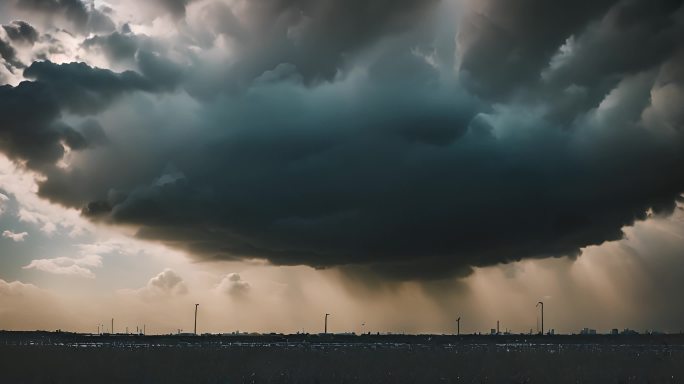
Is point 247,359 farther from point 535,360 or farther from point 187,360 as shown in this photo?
point 535,360

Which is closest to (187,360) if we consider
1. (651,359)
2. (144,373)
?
(144,373)

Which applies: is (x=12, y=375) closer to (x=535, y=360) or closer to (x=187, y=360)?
(x=187, y=360)

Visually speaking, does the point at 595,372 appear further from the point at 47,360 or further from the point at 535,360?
the point at 47,360

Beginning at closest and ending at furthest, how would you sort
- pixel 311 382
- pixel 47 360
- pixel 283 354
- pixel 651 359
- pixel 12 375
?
pixel 311 382, pixel 12 375, pixel 47 360, pixel 651 359, pixel 283 354

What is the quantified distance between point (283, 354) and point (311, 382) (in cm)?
2315

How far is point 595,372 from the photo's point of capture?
4866 centimetres

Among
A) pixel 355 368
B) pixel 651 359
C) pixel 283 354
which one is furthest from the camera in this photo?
pixel 283 354

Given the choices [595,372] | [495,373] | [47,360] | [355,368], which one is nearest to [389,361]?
[355,368]

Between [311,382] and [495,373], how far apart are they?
11.9 meters

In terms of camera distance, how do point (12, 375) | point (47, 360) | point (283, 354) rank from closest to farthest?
point (12, 375)
point (47, 360)
point (283, 354)

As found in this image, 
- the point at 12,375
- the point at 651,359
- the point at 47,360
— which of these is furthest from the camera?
the point at 651,359

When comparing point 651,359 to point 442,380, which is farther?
point 651,359

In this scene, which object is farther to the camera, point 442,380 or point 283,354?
point 283,354

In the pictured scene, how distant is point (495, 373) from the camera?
48031 millimetres
